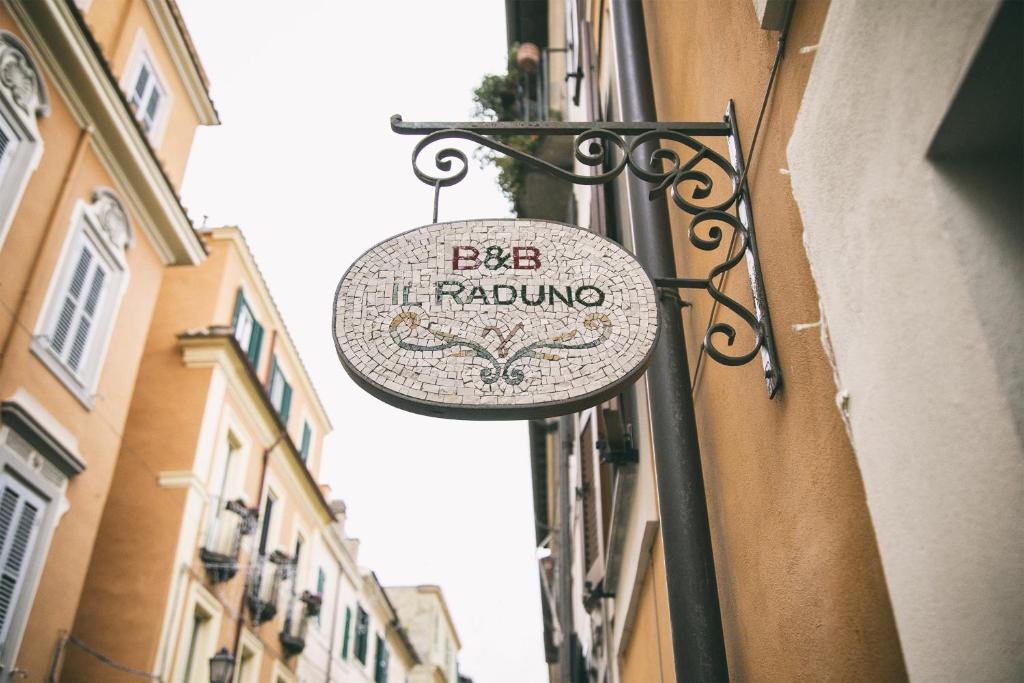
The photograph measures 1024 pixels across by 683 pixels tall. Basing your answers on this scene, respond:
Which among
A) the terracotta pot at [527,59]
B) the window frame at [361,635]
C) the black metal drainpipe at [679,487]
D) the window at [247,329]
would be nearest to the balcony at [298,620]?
the window at [247,329]

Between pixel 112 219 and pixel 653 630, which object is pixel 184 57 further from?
pixel 653 630

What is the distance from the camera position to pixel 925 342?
1.50 meters

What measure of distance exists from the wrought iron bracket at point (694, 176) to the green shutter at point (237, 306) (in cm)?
1315

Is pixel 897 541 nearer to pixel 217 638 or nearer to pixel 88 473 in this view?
pixel 88 473

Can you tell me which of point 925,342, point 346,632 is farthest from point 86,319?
point 346,632

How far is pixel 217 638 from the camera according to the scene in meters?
13.4

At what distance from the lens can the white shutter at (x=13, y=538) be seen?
802 cm

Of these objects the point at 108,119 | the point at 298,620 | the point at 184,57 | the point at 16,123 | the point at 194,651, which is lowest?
the point at 194,651

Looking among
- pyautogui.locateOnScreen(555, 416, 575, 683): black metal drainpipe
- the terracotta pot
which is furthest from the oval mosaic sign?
the terracotta pot

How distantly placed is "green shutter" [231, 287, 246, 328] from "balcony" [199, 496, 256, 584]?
3.35 metres

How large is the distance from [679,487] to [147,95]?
11433 mm

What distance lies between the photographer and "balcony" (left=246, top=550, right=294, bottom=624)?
1510cm

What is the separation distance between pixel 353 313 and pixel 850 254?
142 cm

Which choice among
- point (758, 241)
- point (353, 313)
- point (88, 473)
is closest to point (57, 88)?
point (88, 473)
